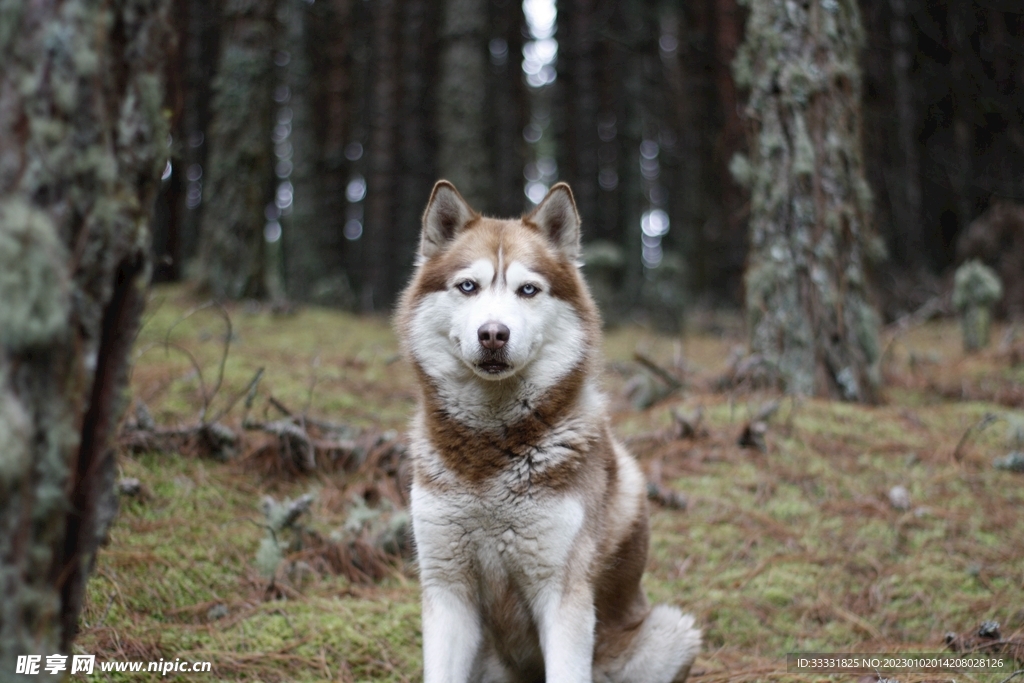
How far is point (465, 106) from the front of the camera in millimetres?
10117

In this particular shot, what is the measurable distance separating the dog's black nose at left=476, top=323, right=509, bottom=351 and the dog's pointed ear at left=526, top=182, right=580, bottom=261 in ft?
2.47

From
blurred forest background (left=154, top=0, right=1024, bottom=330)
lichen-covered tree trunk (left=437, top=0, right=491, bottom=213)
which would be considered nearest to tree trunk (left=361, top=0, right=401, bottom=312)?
blurred forest background (left=154, top=0, right=1024, bottom=330)

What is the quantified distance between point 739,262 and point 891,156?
4.07m

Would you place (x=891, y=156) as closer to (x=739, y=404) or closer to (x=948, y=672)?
(x=739, y=404)

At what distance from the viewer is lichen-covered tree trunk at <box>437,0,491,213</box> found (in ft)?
32.9

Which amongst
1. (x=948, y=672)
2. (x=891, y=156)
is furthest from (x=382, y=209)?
(x=948, y=672)

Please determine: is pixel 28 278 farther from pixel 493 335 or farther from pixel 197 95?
pixel 197 95

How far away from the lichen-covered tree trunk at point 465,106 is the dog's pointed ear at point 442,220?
656 centimetres

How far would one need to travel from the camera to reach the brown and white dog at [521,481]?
8.96ft

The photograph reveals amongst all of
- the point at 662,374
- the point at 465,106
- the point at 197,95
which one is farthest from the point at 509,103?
the point at 662,374

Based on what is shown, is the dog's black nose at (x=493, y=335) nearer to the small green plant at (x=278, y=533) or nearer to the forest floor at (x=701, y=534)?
the forest floor at (x=701, y=534)

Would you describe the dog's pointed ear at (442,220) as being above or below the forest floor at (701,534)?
above

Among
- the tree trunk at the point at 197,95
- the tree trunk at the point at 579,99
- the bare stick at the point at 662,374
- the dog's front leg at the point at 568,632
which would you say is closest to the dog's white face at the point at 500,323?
the dog's front leg at the point at 568,632

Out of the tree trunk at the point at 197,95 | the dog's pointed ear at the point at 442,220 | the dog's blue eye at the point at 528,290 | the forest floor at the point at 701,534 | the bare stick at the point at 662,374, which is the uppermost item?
the tree trunk at the point at 197,95
